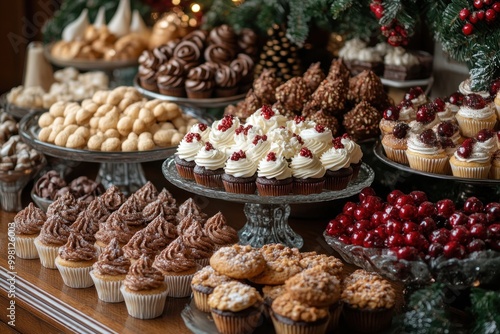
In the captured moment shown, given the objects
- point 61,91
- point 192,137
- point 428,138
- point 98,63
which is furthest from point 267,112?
point 98,63

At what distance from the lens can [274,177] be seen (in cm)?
211

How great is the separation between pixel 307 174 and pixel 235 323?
54 centimetres

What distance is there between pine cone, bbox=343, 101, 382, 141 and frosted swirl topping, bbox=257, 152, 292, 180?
1.56ft

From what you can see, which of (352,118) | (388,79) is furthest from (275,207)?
(388,79)

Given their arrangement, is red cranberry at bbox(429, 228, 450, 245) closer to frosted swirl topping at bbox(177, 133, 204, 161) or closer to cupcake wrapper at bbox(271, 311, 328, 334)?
cupcake wrapper at bbox(271, 311, 328, 334)

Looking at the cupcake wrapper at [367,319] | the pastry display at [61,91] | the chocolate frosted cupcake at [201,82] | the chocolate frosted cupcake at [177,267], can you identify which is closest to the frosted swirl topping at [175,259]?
the chocolate frosted cupcake at [177,267]

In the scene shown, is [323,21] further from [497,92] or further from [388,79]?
[497,92]

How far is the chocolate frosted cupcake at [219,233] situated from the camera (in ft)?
7.03

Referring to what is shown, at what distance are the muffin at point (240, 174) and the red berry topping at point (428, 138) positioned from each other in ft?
1.61

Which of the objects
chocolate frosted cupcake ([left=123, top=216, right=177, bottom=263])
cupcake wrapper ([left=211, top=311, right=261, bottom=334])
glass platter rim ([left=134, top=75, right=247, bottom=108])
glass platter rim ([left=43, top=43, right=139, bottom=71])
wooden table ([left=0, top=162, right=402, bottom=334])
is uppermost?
cupcake wrapper ([left=211, top=311, right=261, bottom=334])

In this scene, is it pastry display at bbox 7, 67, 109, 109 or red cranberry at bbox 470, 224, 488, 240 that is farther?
pastry display at bbox 7, 67, 109, 109

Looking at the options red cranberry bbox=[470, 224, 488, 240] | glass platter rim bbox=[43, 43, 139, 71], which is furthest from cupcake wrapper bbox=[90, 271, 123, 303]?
glass platter rim bbox=[43, 43, 139, 71]

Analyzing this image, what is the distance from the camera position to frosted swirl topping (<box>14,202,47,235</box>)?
2.31 metres

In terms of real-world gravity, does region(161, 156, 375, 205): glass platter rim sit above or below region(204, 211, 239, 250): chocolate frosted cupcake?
above
